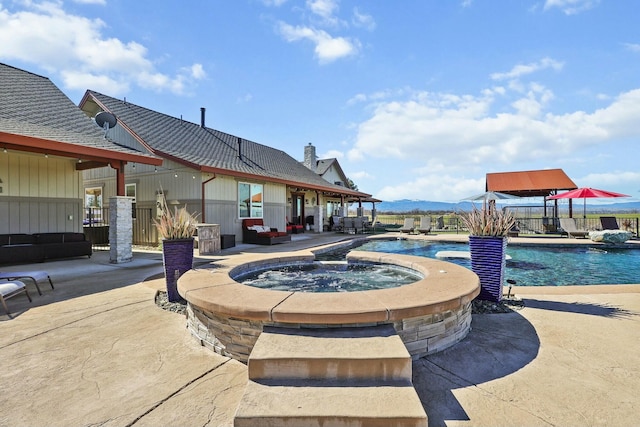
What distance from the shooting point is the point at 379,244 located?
13156 mm

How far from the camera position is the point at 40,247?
25.9ft

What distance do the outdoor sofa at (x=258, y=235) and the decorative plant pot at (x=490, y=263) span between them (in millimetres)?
8343

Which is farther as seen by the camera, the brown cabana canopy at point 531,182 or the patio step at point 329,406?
the brown cabana canopy at point 531,182

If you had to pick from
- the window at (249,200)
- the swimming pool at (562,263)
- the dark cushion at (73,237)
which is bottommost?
the swimming pool at (562,263)

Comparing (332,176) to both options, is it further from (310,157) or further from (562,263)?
(562,263)

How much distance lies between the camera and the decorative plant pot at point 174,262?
4.35 m

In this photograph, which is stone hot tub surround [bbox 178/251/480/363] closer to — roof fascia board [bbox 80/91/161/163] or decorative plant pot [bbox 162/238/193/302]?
decorative plant pot [bbox 162/238/193/302]

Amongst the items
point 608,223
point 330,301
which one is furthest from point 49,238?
point 608,223

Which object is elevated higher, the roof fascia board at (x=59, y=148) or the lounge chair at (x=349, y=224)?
the roof fascia board at (x=59, y=148)

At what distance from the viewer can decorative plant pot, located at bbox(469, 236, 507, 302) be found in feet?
14.2

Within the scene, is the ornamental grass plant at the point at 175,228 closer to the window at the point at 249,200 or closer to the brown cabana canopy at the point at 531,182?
the window at the point at 249,200

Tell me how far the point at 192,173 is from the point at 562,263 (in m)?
12.1

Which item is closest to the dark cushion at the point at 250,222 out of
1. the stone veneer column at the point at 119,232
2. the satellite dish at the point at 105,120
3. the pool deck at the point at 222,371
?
the stone veneer column at the point at 119,232

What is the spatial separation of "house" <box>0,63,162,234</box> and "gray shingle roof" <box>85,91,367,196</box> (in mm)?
1920
